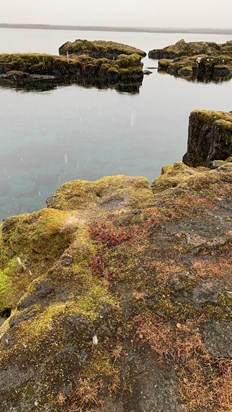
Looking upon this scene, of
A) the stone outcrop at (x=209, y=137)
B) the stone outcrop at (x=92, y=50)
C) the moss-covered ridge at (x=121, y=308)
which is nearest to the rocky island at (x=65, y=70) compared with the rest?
the stone outcrop at (x=92, y=50)

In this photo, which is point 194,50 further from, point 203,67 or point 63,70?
point 63,70

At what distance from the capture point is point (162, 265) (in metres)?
11.5

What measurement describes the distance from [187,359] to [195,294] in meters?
2.36

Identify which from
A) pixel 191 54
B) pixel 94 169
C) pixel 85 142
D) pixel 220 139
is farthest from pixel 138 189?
pixel 191 54

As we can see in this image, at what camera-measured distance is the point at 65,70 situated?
10325 centimetres

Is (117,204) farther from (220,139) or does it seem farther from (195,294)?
(220,139)

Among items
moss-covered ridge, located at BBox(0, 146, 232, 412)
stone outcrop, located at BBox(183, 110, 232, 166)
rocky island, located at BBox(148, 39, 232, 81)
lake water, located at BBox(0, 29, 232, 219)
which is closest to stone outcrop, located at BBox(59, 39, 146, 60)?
rocky island, located at BBox(148, 39, 232, 81)

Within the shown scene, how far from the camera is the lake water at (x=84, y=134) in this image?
35406 mm

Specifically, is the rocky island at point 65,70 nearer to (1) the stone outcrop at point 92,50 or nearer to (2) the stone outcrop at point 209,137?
(1) the stone outcrop at point 92,50

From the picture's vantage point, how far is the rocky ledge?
94062 millimetres

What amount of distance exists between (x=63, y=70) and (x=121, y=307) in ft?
348

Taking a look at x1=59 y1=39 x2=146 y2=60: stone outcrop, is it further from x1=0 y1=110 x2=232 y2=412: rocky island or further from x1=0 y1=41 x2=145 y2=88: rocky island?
x1=0 y1=110 x2=232 y2=412: rocky island

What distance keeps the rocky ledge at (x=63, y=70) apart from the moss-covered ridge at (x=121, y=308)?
85.1m

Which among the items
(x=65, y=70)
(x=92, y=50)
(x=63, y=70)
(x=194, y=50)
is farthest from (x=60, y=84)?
(x=194, y=50)
